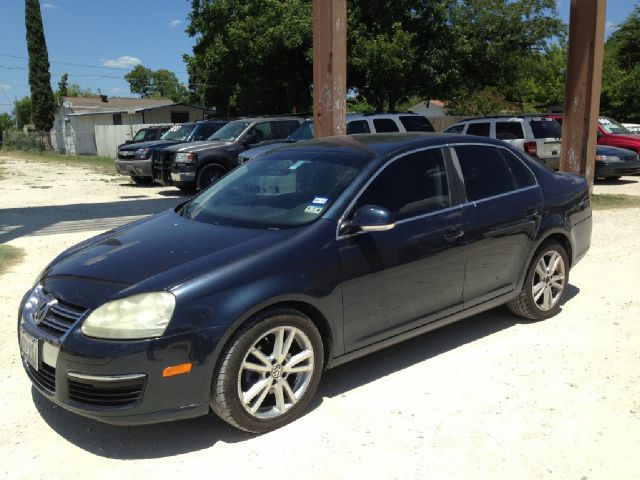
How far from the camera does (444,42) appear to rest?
23.5 metres

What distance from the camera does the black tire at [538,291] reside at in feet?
16.6

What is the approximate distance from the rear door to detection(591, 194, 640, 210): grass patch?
24.3 ft

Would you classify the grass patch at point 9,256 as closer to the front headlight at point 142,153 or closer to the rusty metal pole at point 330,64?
the rusty metal pole at point 330,64

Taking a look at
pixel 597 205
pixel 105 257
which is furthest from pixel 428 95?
pixel 105 257

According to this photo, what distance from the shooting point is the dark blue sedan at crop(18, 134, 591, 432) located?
3141 millimetres

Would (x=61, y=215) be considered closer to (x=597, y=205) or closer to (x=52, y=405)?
(x=52, y=405)

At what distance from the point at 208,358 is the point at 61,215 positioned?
957 centimetres

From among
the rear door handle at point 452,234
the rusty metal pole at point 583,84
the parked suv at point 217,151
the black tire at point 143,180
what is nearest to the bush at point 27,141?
the black tire at point 143,180

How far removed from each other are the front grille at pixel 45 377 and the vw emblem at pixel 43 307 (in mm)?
269

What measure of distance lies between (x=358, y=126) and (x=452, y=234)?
9.27 metres

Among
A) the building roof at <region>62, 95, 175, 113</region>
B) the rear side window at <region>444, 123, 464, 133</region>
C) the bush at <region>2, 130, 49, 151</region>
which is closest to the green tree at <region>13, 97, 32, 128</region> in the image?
the building roof at <region>62, 95, 175, 113</region>

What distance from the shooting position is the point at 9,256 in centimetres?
791

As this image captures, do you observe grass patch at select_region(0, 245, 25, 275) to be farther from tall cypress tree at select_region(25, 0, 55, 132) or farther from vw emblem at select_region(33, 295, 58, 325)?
tall cypress tree at select_region(25, 0, 55, 132)

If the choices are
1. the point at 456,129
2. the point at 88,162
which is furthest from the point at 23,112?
the point at 456,129
